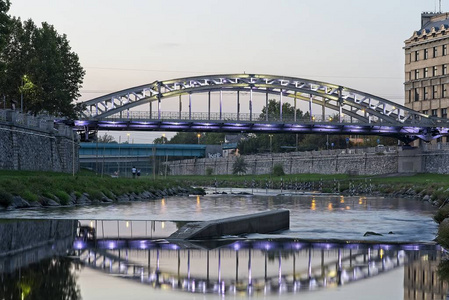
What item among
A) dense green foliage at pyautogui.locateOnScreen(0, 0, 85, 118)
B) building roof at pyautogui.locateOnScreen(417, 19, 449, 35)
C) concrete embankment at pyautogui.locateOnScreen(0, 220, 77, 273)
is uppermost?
building roof at pyautogui.locateOnScreen(417, 19, 449, 35)

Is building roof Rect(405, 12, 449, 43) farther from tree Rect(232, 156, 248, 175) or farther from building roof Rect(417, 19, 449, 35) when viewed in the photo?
tree Rect(232, 156, 248, 175)

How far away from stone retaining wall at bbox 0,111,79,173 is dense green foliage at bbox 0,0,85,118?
542 centimetres

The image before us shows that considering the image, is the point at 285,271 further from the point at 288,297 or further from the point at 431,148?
the point at 431,148

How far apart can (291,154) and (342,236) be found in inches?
5011

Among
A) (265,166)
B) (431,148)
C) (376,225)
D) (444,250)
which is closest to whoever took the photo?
(444,250)

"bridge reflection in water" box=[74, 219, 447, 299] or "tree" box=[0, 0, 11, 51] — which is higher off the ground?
"tree" box=[0, 0, 11, 51]

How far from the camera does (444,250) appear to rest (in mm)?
23766

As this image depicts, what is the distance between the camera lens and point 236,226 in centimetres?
2781

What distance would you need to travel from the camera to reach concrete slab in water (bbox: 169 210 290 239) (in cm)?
2584

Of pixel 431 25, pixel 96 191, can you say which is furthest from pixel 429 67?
pixel 96 191

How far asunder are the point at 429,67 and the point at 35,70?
3482 inches

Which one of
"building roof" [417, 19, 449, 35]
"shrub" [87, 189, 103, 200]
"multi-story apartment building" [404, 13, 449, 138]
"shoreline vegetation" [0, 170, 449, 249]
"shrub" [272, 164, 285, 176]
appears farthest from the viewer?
"building roof" [417, 19, 449, 35]

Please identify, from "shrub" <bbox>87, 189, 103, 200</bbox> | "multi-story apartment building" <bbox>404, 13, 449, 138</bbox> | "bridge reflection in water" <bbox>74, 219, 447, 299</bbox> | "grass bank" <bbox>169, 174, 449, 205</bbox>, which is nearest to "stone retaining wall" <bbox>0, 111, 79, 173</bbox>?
"shrub" <bbox>87, 189, 103, 200</bbox>

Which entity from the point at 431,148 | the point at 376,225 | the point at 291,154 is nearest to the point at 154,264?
the point at 376,225
